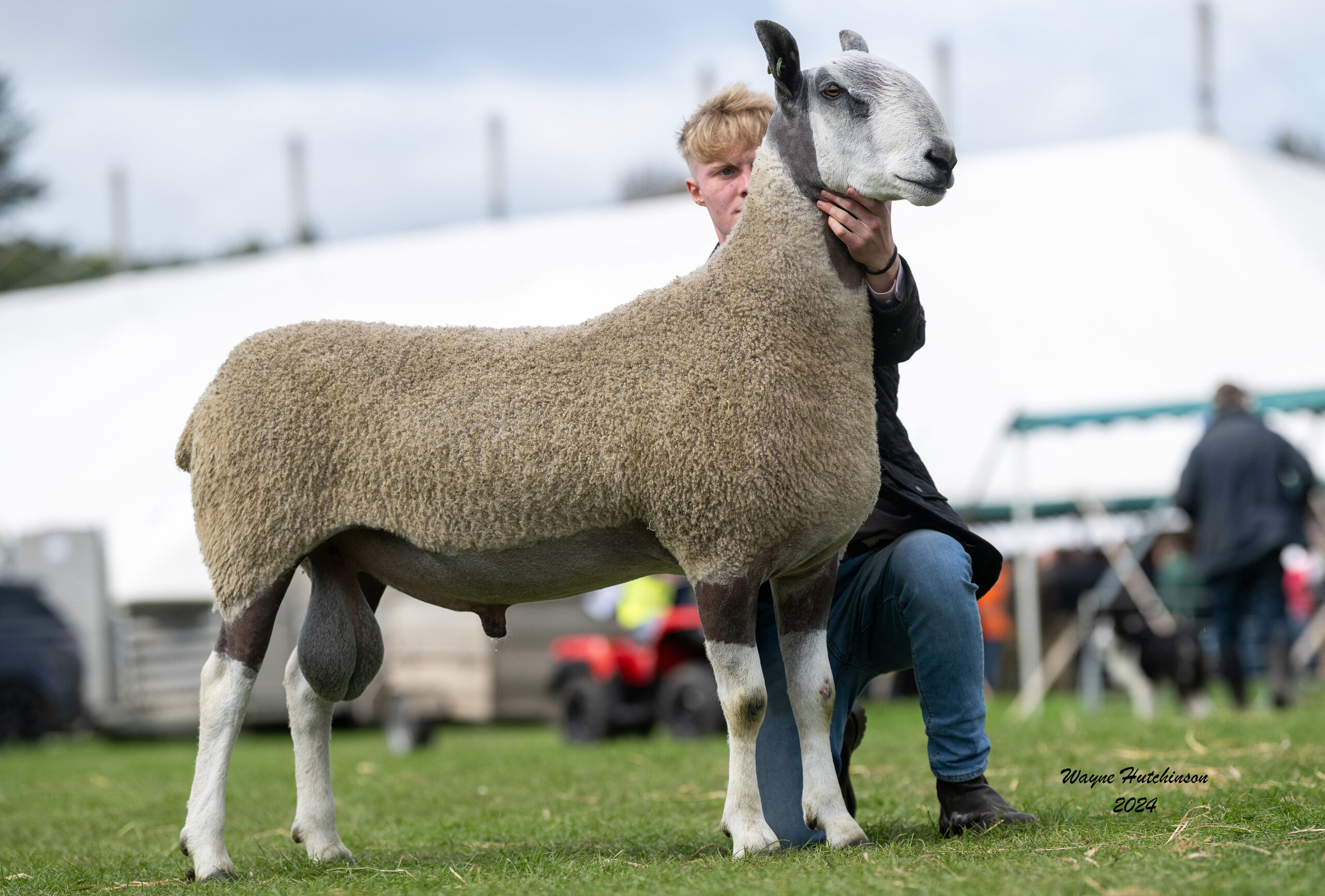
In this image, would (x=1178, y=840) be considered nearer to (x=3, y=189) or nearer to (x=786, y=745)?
(x=786, y=745)

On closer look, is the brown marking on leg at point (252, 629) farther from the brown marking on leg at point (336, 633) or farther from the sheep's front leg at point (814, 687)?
the sheep's front leg at point (814, 687)

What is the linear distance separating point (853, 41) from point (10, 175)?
4820 cm

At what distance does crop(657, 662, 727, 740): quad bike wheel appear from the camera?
8.79 meters

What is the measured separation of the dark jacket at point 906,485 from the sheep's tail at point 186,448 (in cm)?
173

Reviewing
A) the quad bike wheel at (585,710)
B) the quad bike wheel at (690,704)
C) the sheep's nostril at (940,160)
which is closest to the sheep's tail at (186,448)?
the sheep's nostril at (940,160)

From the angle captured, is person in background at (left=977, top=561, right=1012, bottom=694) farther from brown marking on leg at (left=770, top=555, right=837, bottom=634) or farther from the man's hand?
the man's hand

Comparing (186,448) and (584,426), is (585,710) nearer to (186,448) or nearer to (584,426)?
(186,448)

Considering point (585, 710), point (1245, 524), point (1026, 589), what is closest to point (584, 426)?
point (1245, 524)

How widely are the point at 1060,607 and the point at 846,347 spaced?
10.5 meters

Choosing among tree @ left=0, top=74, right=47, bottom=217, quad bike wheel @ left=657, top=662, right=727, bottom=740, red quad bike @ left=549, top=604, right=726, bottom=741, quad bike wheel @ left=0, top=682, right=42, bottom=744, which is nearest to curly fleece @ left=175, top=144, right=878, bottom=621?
quad bike wheel @ left=657, top=662, right=727, bottom=740

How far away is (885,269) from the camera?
3.18 m

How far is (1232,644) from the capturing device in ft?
28.0

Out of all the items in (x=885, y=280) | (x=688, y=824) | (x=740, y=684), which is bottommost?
(x=688, y=824)

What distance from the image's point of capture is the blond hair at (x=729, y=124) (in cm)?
360
